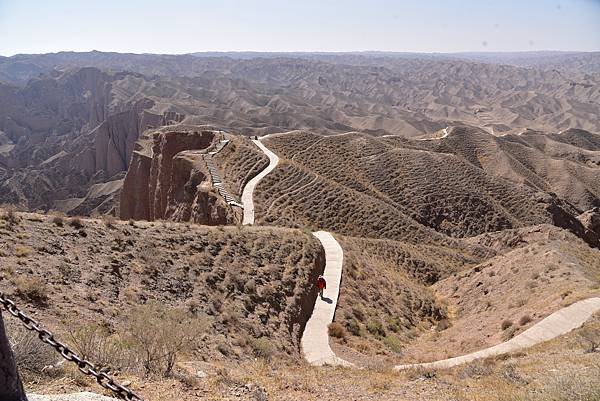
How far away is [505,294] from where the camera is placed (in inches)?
826

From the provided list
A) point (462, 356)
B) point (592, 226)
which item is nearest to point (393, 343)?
point (462, 356)

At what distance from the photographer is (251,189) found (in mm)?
36281

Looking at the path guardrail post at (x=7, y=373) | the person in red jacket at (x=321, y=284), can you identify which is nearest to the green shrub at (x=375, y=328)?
the person in red jacket at (x=321, y=284)

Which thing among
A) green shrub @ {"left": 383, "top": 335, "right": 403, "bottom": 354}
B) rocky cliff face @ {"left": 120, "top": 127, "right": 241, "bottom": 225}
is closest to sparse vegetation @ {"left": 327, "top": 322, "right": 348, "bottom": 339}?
green shrub @ {"left": 383, "top": 335, "right": 403, "bottom": 354}

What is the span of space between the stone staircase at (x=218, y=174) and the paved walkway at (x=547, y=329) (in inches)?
797

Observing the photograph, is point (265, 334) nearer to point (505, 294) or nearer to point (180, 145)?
point (505, 294)

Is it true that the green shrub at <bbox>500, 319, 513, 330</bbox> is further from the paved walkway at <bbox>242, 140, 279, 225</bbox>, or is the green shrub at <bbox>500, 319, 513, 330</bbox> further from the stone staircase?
the stone staircase

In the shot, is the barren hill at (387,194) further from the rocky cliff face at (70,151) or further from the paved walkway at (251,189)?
the rocky cliff face at (70,151)

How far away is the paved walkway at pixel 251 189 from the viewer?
31.2 metres

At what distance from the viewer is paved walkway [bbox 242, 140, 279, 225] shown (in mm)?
31222

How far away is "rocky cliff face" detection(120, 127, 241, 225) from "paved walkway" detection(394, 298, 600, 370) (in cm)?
1743

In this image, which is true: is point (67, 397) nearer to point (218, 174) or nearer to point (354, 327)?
point (354, 327)

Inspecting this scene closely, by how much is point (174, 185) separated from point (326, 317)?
2678cm

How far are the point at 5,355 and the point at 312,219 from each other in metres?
30.8
